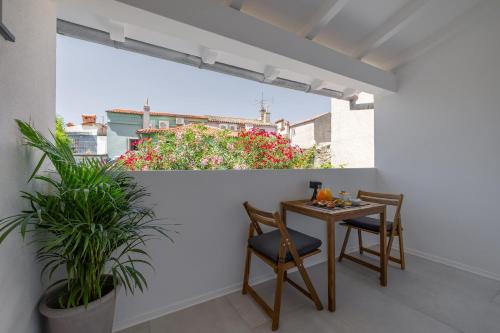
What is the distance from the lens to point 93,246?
1142mm

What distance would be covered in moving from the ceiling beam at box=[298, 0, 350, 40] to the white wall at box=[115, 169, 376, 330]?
152 centimetres

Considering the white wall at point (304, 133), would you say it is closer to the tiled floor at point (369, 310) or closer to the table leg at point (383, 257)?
the table leg at point (383, 257)

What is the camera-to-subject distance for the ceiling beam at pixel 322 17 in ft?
6.74

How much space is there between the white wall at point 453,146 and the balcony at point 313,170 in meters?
0.01

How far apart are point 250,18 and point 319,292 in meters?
2.65

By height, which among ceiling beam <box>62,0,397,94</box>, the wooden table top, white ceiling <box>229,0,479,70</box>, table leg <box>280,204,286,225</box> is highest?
white ceiling <box>229,0,479,70</box>

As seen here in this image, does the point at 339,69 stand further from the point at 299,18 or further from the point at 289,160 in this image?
the point at 289,160

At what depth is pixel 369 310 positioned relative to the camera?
180 cm

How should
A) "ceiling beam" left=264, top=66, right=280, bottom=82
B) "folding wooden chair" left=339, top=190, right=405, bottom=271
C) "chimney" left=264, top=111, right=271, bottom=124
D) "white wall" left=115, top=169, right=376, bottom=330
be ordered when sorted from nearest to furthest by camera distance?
"white wall" left=115, top=169, right=376, bottom=330 < "folding wooden chair" left=339, top=190, right=405, bottom=271 < "ceiling beam" left=264, top=66, right=280, bottom=82 < "chimney" left=264, top=111, right=271, bottom=124

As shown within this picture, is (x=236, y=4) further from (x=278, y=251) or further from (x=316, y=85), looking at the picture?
(x=278, y=251)

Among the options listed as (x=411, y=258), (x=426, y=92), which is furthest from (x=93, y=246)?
(x=426, y=92)

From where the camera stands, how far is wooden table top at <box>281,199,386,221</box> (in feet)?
6.05

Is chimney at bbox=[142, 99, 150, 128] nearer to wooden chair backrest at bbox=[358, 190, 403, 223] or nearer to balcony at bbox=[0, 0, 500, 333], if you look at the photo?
balcony at bbox=[0, 0, 500, 333]

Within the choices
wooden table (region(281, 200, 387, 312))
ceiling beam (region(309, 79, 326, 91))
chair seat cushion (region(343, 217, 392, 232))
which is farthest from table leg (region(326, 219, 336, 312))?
ceiling beam (region(309, 79, 326, 91))
